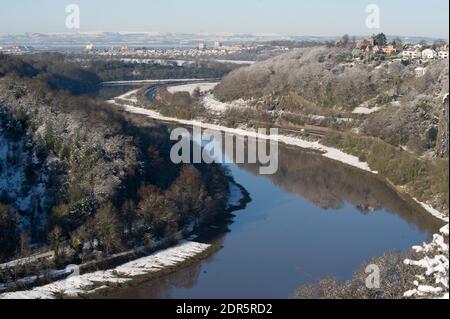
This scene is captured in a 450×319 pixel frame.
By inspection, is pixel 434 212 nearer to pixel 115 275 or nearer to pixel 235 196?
pixel 235 196

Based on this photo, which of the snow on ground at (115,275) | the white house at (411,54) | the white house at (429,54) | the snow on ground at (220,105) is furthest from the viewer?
the snow on ground at (220,105)

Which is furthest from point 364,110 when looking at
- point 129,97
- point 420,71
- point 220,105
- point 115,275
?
point 115,275

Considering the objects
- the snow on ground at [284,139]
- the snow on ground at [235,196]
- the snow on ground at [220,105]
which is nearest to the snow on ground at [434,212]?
the snow on ground at [284,139]

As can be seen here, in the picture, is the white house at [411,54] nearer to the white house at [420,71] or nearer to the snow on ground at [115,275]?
the white house at [420,71]

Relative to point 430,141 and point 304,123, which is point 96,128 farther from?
point 304,123

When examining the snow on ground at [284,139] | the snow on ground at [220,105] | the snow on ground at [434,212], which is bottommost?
the snow on ground at [434,212]
